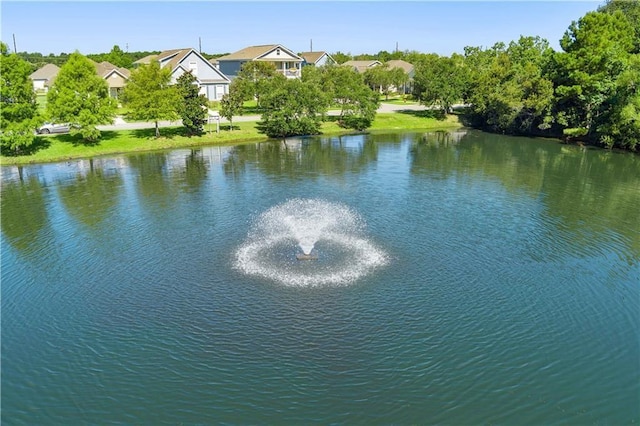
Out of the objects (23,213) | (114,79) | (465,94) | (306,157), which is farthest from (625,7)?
(23,213)

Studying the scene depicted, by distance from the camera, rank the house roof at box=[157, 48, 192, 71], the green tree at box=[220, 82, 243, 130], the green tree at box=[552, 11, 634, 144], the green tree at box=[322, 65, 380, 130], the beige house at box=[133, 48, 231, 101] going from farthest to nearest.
Answer: 1. the beige house at box=[133, 48, 231, 101]
2. the house roof at box=[157, 48, 192, 71]
3. the green tree at box=[322, 65, 380, 130]
4. the green tree at box=[220, 82, 243, 130]
5. the green tree at box=[552, 11, 634, 144]

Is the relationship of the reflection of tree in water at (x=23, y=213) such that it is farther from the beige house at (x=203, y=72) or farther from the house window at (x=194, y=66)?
the house window at (x=194, y=66)

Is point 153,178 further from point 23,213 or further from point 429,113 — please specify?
point 429,113

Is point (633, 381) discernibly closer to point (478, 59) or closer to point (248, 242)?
point (248, 242)

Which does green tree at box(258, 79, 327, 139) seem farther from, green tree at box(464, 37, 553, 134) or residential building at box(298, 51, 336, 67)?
residential building at box(298, 51, 336, 67)

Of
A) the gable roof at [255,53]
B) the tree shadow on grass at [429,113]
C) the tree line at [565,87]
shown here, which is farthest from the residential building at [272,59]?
the tree line at [565,87]

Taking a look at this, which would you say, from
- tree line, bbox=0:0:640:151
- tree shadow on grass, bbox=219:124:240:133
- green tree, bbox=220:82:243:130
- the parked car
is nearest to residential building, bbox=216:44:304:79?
tree line, bbox=0:0:640:151
